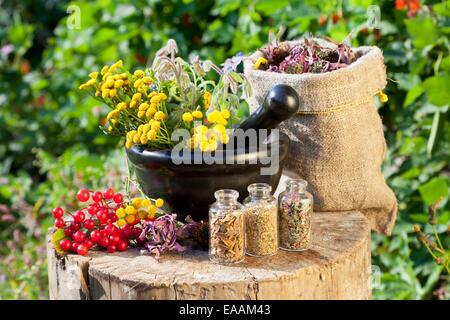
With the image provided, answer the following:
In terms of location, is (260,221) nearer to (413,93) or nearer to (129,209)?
Answer: (129,209)

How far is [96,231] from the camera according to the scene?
1.44 meters

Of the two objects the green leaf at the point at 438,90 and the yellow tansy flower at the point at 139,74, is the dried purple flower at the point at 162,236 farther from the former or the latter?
the green leaf at the point at 438,90

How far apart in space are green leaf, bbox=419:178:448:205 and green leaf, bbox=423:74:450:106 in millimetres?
364

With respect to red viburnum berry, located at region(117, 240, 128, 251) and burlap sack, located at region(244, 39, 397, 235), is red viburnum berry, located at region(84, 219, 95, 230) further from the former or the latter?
burlap sack, located at region(244, 39, 397, 235)

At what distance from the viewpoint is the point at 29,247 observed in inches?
115

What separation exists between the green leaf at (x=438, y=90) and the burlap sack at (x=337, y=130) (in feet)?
1.80

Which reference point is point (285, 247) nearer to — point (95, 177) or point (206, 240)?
point (206, 240)

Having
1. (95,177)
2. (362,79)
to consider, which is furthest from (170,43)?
(95,177)

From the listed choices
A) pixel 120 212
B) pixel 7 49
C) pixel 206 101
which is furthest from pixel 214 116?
pixel 7 49

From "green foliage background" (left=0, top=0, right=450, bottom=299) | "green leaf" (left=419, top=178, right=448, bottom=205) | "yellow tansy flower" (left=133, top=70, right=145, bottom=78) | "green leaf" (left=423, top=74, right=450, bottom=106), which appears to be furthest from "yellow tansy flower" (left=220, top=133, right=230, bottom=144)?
"green leaf" (left=419, top=178, right=448, bottom=205)

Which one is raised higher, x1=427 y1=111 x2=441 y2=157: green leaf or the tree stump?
x1=427 y1=111 x2=441 y2=157: green leaf

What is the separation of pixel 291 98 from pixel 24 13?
11.9ft

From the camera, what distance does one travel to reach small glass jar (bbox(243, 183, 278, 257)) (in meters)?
1.35

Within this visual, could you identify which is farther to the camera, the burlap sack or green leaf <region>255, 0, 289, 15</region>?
green leaf <region>255, 0, 289, 15</region>
